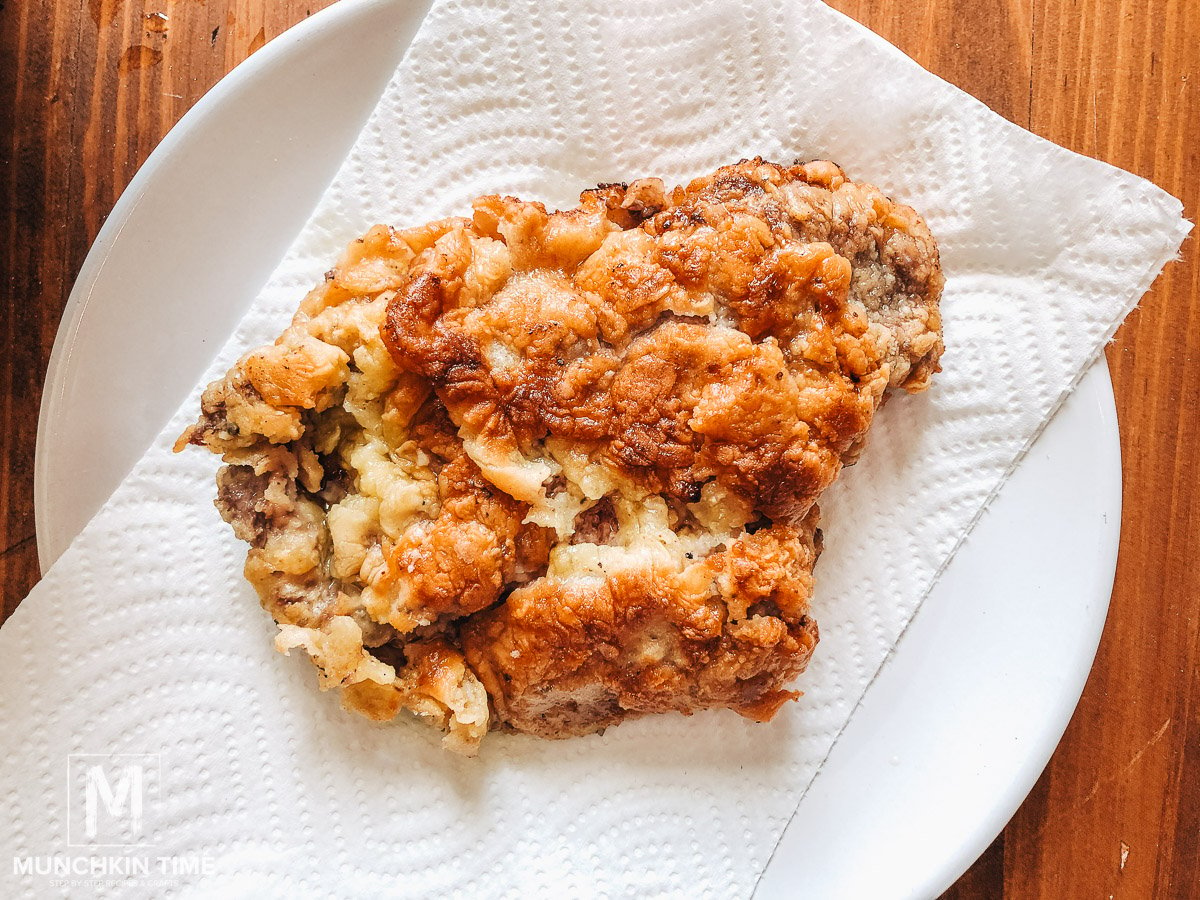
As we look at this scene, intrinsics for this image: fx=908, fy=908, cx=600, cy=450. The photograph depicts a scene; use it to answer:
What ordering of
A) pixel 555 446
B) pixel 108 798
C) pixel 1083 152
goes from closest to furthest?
pixel 555 446
pixel 108 798
pixel 1083 152

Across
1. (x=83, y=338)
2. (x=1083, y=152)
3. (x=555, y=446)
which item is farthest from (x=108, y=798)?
(x=1083, y=152)

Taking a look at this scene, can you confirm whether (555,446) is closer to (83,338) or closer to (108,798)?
(83,338)

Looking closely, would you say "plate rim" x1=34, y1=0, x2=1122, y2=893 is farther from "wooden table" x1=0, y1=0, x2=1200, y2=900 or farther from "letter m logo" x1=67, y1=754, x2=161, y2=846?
"letter m logo" x1=67, y1=754, x2=161, y2=846

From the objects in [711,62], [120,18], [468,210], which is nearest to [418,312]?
[468,210]

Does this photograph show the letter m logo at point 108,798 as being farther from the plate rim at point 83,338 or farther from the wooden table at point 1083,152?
the wooden table at point 1083,152

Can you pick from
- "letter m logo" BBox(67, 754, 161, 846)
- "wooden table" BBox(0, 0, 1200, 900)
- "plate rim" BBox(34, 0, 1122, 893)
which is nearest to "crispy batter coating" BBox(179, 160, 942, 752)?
"plate rim" BBox(34, 0, 1122, 893)

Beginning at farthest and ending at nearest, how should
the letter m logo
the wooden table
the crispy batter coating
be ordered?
the wooden table
the letter m logo
the crispy batter coating
